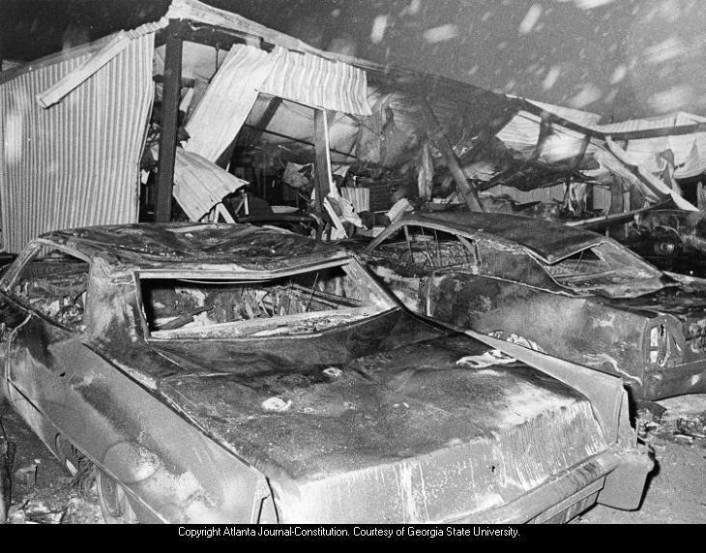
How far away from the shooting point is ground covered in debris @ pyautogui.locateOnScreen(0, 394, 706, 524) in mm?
2893

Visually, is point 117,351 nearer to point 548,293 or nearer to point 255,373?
point 255,373

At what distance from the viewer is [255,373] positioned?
2.71 meters

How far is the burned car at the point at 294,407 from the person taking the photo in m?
2.06

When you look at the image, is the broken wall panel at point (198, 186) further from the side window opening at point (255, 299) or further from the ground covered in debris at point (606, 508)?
the ground covered in debris at point (606, 508)

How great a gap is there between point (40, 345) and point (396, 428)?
2.05 meters

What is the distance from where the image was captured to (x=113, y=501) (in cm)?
252

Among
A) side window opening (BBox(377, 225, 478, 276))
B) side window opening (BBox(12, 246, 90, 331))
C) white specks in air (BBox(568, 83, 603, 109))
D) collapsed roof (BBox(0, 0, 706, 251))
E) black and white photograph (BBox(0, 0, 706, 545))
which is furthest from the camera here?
white specks in air (BBox(568, 83, 603, 109))

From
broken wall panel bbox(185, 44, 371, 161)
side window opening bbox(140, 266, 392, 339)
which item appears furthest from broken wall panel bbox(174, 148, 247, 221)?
side window opening bbox(140, 266, 392, 339)

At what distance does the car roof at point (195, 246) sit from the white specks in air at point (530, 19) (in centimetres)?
748

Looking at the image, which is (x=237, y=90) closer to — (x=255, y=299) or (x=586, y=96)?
(x=255, y=299)

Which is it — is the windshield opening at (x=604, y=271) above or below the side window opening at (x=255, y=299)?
above

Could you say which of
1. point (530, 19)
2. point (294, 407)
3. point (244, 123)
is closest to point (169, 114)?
point (244, 123)

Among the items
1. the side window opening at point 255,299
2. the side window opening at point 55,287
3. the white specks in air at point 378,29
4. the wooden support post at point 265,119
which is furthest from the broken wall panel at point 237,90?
the side window opening at point 255,299

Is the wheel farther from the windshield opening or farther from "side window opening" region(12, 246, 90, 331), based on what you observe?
the windshield opening
